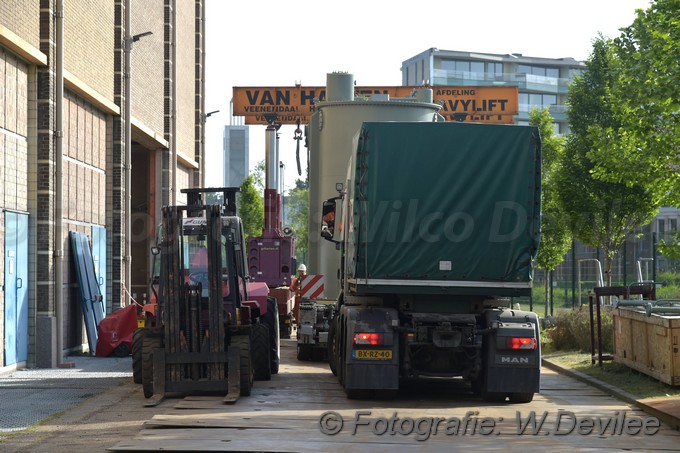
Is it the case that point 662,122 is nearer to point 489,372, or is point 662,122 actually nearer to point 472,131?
point 472,131

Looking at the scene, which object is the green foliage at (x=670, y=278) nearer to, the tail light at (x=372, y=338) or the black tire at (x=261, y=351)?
the black tire at (x=261, y=351)

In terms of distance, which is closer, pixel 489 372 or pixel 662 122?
pixel 489 372

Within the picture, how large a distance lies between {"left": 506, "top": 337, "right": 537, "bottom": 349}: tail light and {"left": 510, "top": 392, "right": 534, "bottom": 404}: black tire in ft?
2.20

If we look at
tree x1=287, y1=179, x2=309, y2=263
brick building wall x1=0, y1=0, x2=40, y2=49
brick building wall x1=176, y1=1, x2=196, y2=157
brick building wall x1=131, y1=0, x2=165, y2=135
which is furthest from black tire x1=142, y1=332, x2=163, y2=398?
tree x1=287, y1=179, x2=309, y2=263

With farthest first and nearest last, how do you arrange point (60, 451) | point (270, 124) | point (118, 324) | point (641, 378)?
point (270, 124)
point (118, 324)
point (641, 378)
point (60, 451)


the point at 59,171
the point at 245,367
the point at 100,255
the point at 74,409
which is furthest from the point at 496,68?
the point at 74,409

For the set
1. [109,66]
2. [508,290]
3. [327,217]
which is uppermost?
[109,66]

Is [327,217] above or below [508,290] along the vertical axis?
above

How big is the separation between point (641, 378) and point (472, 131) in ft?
17.1

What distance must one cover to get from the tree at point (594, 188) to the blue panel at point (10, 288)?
14317 mm

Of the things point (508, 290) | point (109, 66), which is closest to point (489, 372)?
point (508, 290)

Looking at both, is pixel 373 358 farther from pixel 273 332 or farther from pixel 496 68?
pixel 496 68

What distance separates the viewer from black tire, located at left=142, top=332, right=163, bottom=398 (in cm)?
1552

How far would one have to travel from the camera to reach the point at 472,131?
51.3ft
